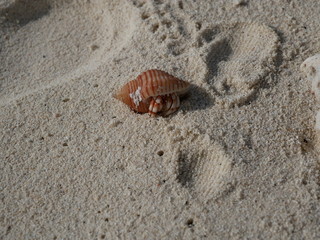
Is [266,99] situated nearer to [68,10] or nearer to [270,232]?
[270,232]

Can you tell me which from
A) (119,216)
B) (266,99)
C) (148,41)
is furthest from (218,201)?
(148,41)

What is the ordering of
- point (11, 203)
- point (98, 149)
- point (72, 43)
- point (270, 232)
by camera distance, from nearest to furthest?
1. point (270, 232)
2. point (11, 203)
3. point (98, 149)
4. point (72, 43)

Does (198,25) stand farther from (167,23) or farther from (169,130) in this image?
(169,130)

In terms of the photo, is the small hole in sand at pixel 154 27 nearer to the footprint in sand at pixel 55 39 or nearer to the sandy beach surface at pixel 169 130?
the sandy beach surface at pixel 169 130

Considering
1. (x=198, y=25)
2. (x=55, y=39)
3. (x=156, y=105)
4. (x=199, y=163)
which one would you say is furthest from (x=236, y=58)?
(x=55, y=39)

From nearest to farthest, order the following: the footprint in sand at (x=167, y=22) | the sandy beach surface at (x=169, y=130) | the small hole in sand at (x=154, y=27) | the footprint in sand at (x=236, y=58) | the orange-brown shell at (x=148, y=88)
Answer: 1. the sandy beach surface at (x=169, y=130)
2. the orange-brown shell at (x=148, y=88)
3. the footprint in sand at (x=236, y=58)
4. the footprint in sand at (x=167, y=22)
5. the small hole in sand at (x=154, y=27)

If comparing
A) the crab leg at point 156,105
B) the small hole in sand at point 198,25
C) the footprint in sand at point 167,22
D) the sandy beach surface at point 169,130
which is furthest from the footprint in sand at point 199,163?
the small hole in sand at point 198,25
